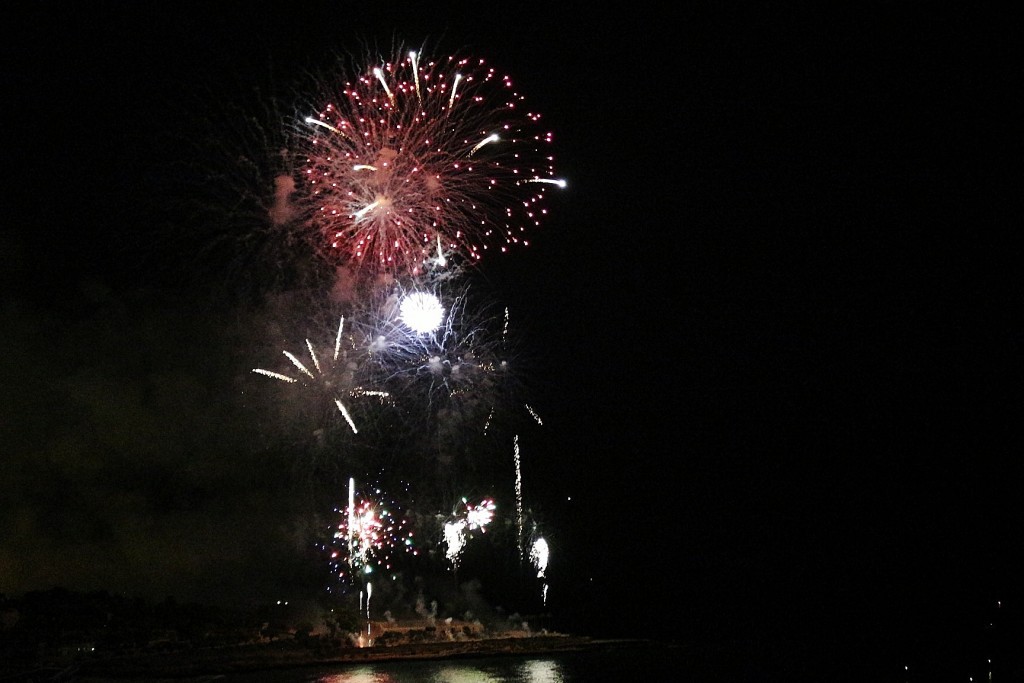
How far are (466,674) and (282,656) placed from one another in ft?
16.7

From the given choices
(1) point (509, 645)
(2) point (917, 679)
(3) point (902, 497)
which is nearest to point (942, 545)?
(3) point (902, 497)

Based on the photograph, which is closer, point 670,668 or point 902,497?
point 670,668

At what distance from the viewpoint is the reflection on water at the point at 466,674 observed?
1620 cm

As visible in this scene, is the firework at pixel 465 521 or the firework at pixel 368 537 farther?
the firework at pixel 465 521

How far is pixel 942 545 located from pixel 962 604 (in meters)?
2.74

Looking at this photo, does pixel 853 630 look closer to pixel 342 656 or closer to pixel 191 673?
pixel 342 656

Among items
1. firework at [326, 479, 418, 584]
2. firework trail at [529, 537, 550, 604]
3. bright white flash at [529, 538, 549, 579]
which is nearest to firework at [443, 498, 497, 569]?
firework at [326, 479, 418, 584]

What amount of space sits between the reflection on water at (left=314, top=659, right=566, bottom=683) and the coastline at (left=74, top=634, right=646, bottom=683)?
1290 mm

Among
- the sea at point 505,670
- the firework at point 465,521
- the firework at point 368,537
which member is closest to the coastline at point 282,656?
the sea at point 505,670

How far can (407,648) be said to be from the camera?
68.7 ft

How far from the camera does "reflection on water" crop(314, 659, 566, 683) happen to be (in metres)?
→ 16.2

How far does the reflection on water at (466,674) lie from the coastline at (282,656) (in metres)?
1.29

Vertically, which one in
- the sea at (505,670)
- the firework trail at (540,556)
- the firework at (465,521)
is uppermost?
the firework at (465,521)

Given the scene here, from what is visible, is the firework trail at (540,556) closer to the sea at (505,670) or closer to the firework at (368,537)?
the firework at (368,537)
